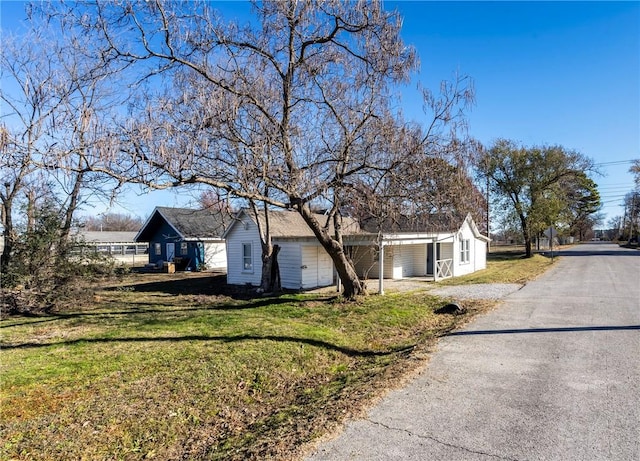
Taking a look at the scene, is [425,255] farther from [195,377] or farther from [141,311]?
[195,377]

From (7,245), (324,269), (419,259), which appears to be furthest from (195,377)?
(419,259)

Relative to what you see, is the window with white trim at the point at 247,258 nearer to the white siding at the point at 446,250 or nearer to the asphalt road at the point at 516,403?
the white siding at the point at 446,250

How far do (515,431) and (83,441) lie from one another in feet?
13.0

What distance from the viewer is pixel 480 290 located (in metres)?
13.4

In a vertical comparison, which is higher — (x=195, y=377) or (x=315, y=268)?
(x=315, y=268)

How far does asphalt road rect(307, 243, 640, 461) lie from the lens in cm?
331

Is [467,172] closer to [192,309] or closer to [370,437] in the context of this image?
[370,437]

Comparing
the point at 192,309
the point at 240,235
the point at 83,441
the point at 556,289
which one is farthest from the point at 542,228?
the point at 83,441

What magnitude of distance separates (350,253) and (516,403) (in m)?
14.1

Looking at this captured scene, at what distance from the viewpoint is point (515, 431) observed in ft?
11.8

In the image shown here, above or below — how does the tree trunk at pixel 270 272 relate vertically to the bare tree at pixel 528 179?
below

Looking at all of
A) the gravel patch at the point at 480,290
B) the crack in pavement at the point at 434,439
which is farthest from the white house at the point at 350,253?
the crack in pavement at the point at 434,439

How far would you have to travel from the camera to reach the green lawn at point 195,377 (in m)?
3.78

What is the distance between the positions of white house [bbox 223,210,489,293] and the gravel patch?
2.05m
